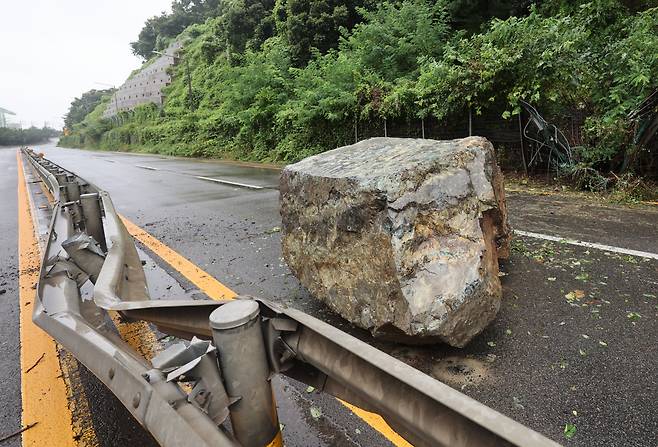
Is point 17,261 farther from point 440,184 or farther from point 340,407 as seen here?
point 440,184

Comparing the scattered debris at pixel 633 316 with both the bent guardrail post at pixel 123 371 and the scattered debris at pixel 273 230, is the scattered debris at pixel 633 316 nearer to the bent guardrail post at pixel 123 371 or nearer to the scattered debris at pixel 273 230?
the bent guardrail post at pixel 123 371

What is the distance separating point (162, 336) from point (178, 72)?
50004mm

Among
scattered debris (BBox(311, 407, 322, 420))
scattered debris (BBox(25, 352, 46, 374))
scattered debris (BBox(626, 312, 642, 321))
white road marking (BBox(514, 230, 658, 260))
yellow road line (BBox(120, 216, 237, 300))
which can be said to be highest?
Answer: yellow road line (BBox(120, 216, 237, 300))

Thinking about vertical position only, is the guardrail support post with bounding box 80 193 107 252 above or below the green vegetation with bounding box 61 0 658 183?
below

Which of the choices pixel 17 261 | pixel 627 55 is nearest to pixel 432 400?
pixel 17 261

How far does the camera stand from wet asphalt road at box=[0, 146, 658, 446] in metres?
1.88

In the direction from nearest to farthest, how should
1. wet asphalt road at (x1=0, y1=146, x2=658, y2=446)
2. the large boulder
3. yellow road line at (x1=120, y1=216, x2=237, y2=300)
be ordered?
wet asphalt road at (x1=0, y1=146, x2=658, y2=446) < the large boulder < yellow road line at (x1=120, y1=216, x2=237, y2=300)

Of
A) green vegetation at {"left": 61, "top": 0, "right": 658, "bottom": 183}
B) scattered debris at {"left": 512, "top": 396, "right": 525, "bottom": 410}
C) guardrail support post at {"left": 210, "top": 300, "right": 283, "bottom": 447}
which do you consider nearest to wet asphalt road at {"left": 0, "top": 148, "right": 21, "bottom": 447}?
guardrail support post at {"left": 210, "top": 300, "right": 283, "bottom": 447}

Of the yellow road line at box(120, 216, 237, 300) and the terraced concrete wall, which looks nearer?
the yellow road line at box(120, 216, 237, 300)

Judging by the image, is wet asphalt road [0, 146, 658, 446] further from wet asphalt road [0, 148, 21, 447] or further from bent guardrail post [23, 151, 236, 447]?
bent guardrail post [23, 151, 236, 447]

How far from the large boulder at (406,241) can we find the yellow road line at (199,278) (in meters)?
0.55

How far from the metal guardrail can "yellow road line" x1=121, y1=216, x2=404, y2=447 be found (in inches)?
32.5

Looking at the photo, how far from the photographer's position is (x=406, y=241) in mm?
2365

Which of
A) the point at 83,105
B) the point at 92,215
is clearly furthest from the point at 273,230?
the point at 83,105
